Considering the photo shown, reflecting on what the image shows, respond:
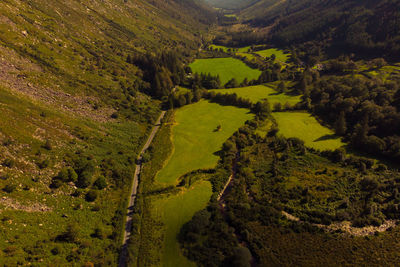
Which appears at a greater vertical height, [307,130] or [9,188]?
[307,130]

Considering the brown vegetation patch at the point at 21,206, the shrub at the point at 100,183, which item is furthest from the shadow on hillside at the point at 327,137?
the brown vegetation patch at the point at 21,206

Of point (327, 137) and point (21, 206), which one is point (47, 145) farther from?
point (327, 137)

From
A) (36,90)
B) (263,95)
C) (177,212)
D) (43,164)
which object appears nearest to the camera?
(43,164)

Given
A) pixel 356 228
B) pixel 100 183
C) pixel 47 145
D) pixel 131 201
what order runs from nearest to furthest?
1. pixel 356 228
2. pixel 47 145
3. pixel 100 183
4. pixel 131 201

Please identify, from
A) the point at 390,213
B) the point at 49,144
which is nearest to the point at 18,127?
the point at 49,144

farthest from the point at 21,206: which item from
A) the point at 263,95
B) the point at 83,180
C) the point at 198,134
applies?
the point at 263,95

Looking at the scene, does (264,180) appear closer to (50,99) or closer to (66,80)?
(50,99)

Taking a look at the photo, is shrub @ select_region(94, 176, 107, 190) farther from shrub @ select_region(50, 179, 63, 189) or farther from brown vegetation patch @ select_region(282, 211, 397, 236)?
brown vegetation patch @ select_region(282, 211, 397, 236)
